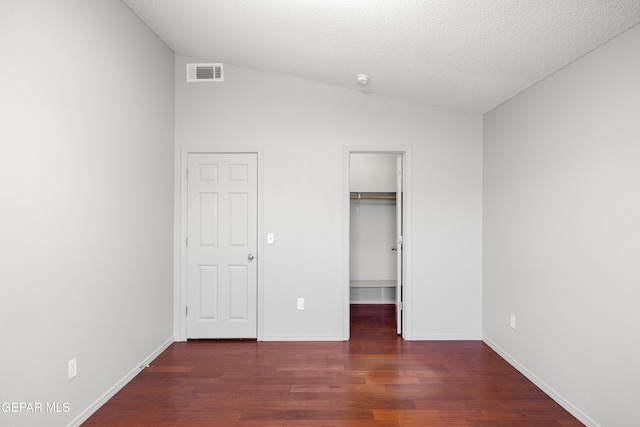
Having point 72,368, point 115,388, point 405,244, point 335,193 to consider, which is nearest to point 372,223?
point 405,244

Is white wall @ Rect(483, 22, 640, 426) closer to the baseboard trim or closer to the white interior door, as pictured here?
the baseboard trim

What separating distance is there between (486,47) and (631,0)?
78 centimetres

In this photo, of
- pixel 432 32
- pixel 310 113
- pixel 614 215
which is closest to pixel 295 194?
pixel 310 113

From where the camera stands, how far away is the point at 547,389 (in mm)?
2623

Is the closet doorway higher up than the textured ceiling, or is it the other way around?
the textured ceiling

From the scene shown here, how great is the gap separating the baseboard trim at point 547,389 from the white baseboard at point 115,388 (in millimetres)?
3297

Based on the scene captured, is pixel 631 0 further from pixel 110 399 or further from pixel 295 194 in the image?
pixel 110 399

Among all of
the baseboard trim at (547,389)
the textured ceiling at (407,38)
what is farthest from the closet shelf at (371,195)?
the baseboard trim at (547,389)

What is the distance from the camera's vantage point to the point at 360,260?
5.10 m

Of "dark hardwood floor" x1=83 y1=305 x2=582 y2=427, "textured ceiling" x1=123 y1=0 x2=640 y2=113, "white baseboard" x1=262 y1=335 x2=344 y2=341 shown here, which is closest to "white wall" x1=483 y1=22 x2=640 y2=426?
"textured ceiling" x1=123 y1=0 x2=640 y2=113

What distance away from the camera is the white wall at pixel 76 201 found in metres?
1.77

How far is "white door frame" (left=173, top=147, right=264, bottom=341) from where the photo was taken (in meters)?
3.68

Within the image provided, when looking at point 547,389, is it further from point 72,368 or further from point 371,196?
point 72,368

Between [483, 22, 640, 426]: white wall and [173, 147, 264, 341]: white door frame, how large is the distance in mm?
2446
